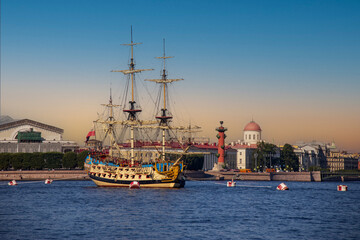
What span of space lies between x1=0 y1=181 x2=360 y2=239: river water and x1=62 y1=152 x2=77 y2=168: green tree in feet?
226

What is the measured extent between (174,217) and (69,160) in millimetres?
A: 98429

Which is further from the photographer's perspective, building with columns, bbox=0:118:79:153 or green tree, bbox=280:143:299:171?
green tree, bbox=280:143:299:171

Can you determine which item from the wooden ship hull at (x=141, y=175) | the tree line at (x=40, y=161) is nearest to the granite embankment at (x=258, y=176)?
the tree line at (x=40, y=161)

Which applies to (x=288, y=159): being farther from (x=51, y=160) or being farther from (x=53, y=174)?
(x=53, y=174)

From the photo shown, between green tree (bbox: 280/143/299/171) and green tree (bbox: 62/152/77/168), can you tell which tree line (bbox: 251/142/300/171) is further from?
green tree (bbox: 62/152/77/168)

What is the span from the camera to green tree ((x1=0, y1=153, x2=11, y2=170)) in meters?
150

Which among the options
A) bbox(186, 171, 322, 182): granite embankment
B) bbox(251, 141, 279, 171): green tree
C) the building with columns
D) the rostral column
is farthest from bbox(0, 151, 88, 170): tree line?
bbox(251, 141, 279, 171): green tree

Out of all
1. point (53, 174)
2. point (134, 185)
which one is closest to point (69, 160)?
point (53, 174)

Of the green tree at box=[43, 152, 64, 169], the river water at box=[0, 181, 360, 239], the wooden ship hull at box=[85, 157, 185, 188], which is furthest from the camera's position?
the green tree at box=[43, 152, 64, 169]

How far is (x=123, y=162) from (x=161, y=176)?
446 inches

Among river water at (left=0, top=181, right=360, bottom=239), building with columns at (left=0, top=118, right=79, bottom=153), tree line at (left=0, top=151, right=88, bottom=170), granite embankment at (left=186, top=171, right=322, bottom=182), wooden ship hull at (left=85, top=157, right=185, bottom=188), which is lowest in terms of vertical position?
river water at (left=0, top=181, right=360, bottom=239)

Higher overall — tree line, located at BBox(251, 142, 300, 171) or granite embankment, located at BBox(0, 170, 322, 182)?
tree line, located at BBox(251, 142, 300, 171)

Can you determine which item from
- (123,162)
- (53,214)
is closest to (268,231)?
(53,214)

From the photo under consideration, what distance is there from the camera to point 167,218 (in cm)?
5712
